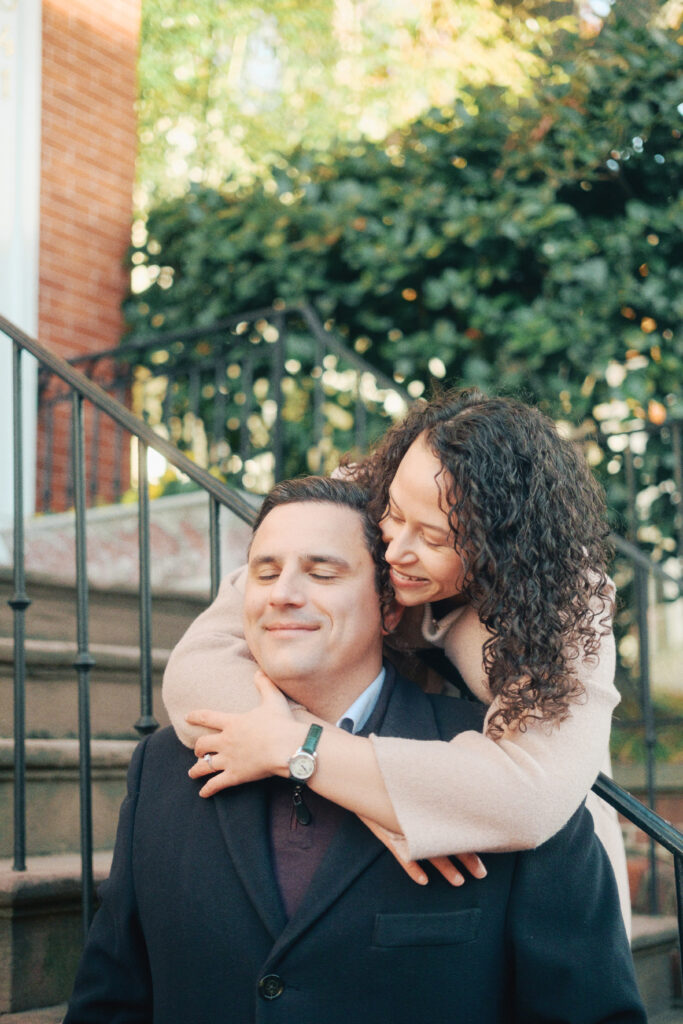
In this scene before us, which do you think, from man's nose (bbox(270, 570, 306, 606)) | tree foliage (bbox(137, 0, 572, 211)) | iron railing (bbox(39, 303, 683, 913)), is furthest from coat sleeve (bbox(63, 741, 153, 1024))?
tree foliage (bbox(137, 0, 572, 211))

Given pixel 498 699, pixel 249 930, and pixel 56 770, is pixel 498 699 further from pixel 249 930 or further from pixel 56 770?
pixel 56 770

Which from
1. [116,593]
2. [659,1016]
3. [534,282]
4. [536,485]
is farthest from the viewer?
[534,282]

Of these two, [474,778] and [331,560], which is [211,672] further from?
[474,778]

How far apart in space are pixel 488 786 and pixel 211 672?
523 mm

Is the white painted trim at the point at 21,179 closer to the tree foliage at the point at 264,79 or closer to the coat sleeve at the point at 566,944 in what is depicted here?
the coat sleeve at the point at 566,944

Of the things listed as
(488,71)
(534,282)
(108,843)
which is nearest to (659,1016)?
(108,843)

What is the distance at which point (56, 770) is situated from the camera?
2717mm

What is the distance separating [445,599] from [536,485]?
0.30m

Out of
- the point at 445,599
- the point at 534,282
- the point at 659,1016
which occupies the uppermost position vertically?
the point at 534,282

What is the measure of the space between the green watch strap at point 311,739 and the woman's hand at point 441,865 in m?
0.12

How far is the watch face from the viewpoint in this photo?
5.09 feet

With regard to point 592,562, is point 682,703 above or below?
below

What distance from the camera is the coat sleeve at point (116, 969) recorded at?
1730 mm

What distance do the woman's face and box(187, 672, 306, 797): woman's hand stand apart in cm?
28
